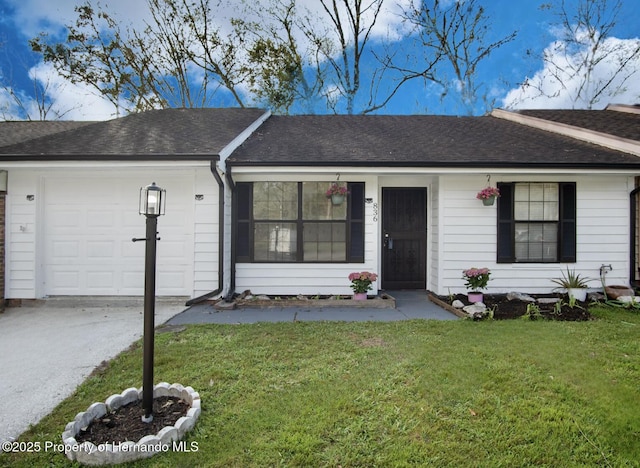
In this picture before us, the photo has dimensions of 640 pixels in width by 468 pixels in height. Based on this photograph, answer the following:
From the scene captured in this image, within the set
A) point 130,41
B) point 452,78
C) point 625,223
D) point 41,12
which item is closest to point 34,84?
point 41,12

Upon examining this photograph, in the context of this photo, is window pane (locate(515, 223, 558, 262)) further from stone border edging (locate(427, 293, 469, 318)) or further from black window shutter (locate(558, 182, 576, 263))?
stone border edging (locate(427, 293, 469, 318))

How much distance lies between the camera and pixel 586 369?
124 inches

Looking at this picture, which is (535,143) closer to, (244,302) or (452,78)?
(244,302)

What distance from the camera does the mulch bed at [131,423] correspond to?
2.14 metres

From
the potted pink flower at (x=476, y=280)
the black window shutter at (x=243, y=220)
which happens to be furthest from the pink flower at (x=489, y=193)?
the black window shutter at (x=243, y=220)

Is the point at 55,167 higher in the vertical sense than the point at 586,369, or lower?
higher

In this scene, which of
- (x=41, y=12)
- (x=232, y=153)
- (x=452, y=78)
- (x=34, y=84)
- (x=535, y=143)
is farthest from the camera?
(x=452, y=78)

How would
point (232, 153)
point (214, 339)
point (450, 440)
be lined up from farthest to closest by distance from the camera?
point (232, 153) < point (214, 339) < point (450, 440)

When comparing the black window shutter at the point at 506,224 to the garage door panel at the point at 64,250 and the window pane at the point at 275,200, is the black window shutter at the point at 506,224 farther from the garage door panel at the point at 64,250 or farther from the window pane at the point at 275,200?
the garage door panel at the point at 64,250

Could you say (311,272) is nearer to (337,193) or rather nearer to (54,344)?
(337,193)

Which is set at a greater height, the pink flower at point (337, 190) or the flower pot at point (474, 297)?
the pink flower at point (337, 190)

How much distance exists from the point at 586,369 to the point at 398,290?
4.01 meters

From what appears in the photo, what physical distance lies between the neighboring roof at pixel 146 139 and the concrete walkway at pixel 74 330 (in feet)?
8.14

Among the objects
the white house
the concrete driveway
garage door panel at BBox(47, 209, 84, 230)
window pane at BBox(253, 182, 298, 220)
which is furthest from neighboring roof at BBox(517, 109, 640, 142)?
garage door panel at BBox(47, 209, 84, 230)
